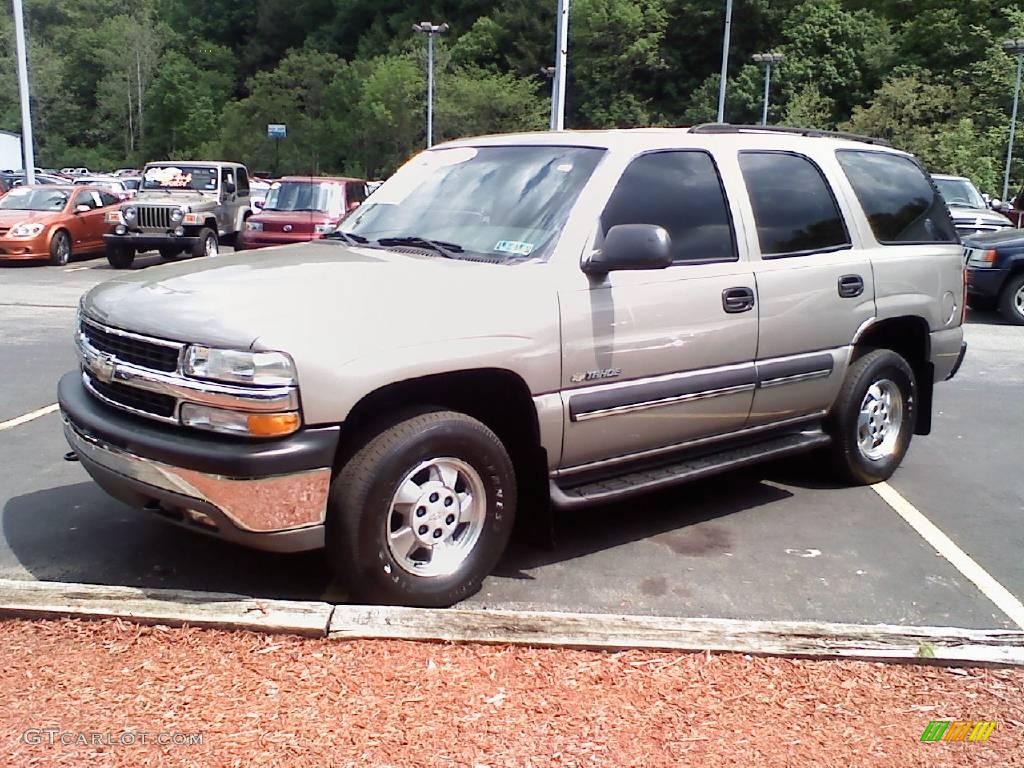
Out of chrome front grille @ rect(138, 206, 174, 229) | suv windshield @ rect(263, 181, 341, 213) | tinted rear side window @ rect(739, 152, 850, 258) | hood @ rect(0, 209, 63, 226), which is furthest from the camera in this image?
hood @ rect(0, 209, 63, 226)

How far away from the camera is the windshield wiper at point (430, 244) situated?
423cm

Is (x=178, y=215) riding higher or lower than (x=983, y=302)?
higher

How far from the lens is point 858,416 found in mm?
5453

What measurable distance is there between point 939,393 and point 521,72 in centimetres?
6260

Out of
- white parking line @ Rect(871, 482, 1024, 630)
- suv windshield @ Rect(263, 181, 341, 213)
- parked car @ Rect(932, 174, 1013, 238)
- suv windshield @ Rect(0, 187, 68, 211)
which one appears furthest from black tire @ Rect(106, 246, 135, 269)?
white parking line @ Rect(871, 482, 1024, 630)

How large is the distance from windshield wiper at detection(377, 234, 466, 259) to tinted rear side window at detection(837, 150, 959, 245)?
2.50 m

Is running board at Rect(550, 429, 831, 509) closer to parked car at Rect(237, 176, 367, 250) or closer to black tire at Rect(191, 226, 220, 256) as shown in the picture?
parked car at Rect(237, 176, 367, 250)

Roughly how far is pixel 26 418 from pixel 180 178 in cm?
1286

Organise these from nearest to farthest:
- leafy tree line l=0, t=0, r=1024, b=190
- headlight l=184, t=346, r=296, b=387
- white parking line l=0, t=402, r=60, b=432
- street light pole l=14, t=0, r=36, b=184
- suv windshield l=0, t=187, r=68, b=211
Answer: headlight l=184, t=346, r=296, b=387 < white parking line l=0, t=402, r=60, b=432 < suv windshield l=0, t=187, r=68, b=211 < street light pole l=14, t=0, r=36, b=184 < leafy tree line l=0, t=0, r=1024, b=190

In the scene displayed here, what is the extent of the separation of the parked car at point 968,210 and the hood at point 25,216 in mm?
15353

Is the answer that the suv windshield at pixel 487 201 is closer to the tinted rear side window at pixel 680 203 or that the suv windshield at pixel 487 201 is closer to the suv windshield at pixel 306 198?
the tinted rear side window at pixel 680 203

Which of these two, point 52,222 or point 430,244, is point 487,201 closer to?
point 430,244

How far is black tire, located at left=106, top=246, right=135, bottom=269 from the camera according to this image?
17.4 meters

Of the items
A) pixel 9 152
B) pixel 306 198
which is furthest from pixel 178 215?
pixel 9 152
